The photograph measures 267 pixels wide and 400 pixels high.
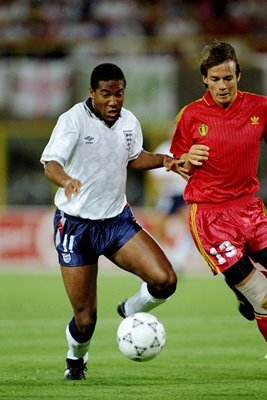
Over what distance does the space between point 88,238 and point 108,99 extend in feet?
3.39

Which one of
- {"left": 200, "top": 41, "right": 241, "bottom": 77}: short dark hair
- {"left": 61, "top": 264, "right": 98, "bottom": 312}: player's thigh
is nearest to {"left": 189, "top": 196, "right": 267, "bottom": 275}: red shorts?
{"left": 61, "top": 264, "right": 98, "bottom": 312}: player's thigh

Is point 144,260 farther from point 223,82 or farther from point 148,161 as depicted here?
point 223,82

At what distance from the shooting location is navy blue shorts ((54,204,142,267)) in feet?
26.8

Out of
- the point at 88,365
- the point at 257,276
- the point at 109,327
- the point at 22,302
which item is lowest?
the point at 22,302

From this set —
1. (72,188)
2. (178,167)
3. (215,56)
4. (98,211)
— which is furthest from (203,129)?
(72,188)

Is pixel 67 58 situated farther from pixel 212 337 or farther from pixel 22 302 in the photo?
pixel 212 337

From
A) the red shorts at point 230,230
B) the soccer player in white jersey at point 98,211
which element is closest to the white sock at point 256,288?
the red shorts at point 230,230

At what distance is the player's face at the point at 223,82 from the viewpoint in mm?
7797

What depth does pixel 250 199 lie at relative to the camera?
26.3 ft

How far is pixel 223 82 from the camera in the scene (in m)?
7.84

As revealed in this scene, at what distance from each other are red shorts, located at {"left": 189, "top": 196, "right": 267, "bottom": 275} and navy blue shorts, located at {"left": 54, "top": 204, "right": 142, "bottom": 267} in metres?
0.56

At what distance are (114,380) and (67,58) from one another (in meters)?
15.9

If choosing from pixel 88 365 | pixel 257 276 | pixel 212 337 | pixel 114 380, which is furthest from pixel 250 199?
pixel 212 337

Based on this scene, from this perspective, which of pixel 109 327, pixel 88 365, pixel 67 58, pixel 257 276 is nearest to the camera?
pixel 257 276
